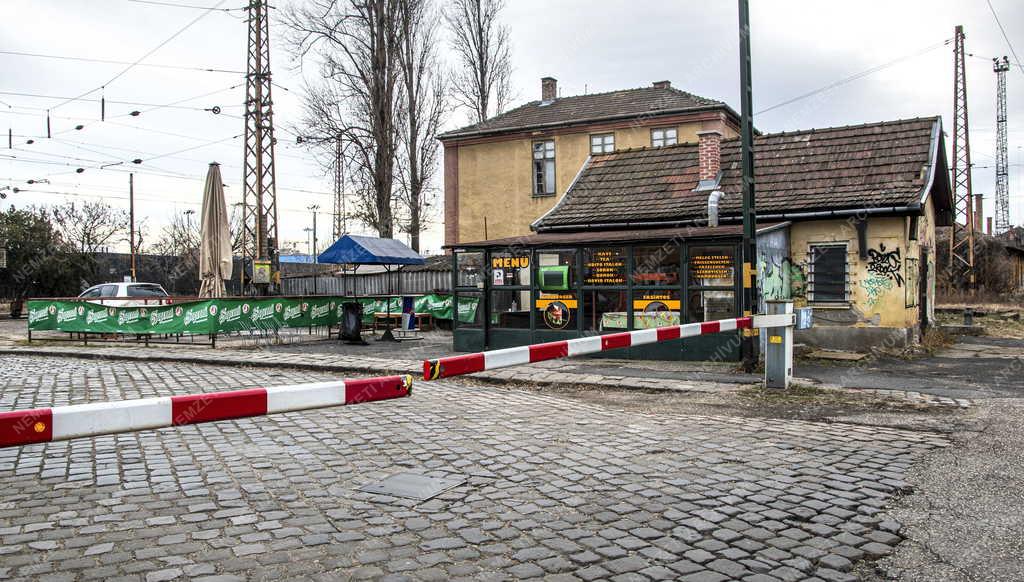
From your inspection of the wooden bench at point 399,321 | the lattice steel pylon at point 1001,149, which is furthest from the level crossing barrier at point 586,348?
the lattice steel pylon at point 1001,149

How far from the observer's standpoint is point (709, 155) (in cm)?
1822

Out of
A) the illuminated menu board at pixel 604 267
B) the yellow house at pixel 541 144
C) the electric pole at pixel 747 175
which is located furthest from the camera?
the yellow house at pixel 541 144

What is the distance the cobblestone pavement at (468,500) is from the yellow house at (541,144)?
24.8 m

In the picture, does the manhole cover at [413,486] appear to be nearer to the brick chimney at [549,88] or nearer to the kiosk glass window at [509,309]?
the kiosk glass window at [509,309]

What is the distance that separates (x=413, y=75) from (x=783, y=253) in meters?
22.5

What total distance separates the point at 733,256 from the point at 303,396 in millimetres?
11270

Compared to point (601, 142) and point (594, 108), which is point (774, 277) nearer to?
point (601, 142)

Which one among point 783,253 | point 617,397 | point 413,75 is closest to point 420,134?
point 413,75

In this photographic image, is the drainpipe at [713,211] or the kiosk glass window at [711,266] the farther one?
the drainpipe at [713,211]

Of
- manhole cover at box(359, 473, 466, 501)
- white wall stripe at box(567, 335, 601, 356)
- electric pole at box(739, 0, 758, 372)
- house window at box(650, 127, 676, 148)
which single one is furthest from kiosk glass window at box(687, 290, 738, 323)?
house window at box(650, 127, 676, 148)

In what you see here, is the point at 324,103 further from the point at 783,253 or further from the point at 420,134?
the point at 783,253

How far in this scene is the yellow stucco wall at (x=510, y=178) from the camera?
33.0 metres

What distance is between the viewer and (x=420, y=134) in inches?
1384

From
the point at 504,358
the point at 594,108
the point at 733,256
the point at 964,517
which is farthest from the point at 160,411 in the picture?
the point at 594,108
